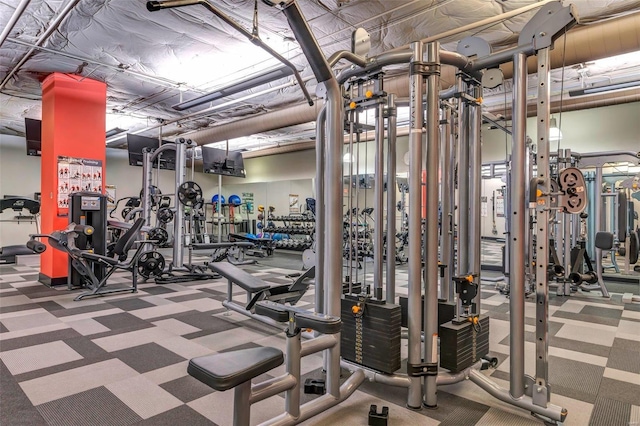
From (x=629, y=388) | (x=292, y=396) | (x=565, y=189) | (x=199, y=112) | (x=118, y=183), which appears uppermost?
(x=199, y=112)

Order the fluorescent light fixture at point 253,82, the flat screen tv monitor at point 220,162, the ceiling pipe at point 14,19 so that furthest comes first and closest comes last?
the flat screen tv monitor at point 220,162, the fluorescent light fixture at point 253,82, the ceiling pipe at point 14,19

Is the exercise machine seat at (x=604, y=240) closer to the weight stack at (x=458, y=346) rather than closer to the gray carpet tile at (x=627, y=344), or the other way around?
the gray carpet tile at (x=627, y=344)

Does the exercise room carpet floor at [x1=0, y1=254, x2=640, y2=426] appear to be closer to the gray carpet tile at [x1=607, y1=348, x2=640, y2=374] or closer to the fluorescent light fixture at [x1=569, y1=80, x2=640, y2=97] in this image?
the gray carpet tile at [x1=607, y1=348, x2=640, y2=374]

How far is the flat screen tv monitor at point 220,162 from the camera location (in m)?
8.05

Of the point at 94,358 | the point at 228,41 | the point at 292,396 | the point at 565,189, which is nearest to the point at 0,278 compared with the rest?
the point at 94,358

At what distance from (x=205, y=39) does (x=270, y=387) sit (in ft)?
13.9

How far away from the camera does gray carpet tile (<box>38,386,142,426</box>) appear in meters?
2.04

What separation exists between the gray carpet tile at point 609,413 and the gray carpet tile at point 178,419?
2.09 m

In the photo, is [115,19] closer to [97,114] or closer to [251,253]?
[97,114]

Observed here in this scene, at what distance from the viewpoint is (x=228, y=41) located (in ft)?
15.3

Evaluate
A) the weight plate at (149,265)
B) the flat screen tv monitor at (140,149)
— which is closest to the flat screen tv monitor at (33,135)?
the flat screen tv monitor at (140,149)

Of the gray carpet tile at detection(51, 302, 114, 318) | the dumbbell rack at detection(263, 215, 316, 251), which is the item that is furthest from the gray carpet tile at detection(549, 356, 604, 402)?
the dumbbell rack at detection(263, 215, 316, 251)

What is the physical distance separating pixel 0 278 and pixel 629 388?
813cm

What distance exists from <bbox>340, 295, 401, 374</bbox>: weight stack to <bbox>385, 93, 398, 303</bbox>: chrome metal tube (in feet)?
0.54
